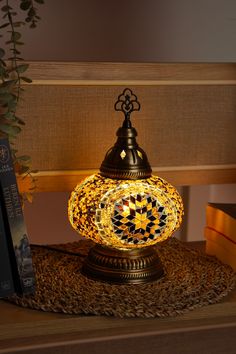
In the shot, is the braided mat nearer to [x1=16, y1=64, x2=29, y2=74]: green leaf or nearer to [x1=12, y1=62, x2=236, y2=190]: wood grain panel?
[x1=12, y1=62, x2=236, y2=190]: wood grain panel

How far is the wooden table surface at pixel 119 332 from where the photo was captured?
924 mm

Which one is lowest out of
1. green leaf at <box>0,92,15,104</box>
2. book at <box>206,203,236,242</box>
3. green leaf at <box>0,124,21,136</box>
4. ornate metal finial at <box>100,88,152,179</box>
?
book at <box>206,203,236,242</box>

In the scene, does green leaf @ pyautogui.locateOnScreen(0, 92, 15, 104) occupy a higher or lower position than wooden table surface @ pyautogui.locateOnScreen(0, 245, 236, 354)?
higher

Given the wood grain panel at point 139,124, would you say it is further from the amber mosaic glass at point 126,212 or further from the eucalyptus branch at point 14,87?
the amber mosaic glass at point 126,212

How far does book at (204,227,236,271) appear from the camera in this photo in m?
1.15

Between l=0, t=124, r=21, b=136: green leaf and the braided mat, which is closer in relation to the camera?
the braided mat

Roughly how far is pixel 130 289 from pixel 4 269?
0.62 ft

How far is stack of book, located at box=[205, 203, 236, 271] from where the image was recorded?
45.1 inches

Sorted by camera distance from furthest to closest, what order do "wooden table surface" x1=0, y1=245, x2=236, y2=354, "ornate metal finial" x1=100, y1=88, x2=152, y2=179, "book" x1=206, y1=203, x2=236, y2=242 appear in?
"book" x1=206, y1=203, x2=236, y2=242 < "ornate metal finial" x1=100, y1=88, x2=152, y2=179 < "wooden table surface" x1=0, y1=245, x2=236, y2=354

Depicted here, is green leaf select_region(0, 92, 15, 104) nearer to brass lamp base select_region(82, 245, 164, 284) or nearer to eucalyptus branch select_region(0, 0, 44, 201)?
eucalyptus branch select_region(0, 0, 44, 201)

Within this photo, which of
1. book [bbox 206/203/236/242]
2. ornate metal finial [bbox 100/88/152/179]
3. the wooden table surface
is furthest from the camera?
book [bbox 206/203/236/242]

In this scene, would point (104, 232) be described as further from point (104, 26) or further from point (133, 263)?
point (104, 26)

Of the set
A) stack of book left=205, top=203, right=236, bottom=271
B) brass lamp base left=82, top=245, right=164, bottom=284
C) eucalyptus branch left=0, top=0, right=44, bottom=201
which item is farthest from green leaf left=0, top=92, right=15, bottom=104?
stack of book left=205, top=203, right=236, bottom=271

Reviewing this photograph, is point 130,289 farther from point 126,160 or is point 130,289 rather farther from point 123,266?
point 126,160
